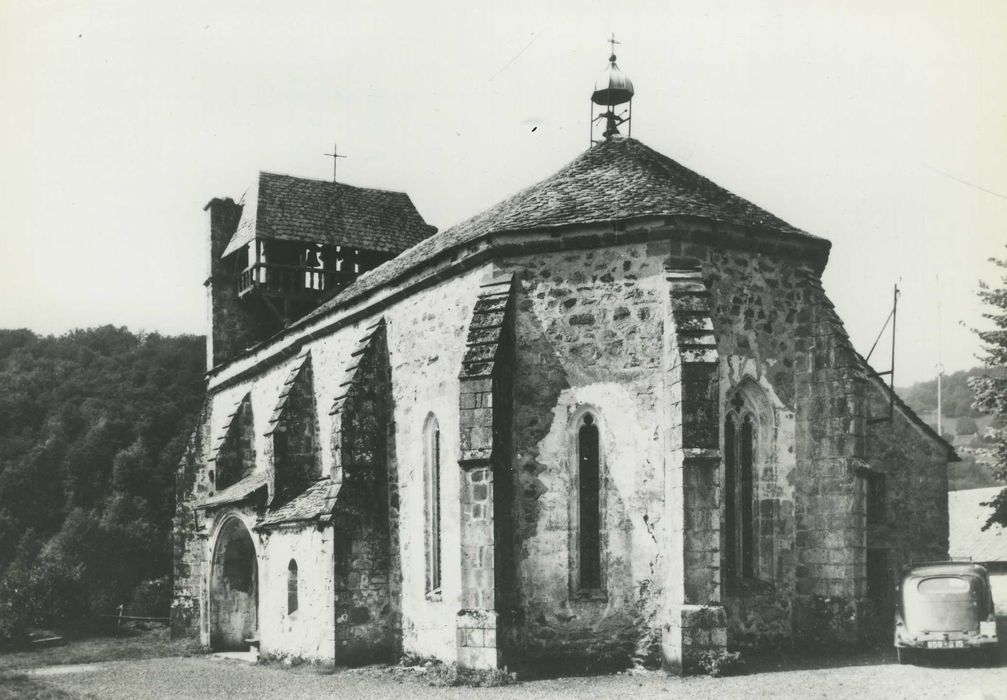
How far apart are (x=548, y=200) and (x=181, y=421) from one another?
3108cm

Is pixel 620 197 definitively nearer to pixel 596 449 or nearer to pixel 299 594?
pixel 596 449

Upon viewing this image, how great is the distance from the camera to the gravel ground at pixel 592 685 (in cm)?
1212

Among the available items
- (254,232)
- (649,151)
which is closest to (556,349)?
(649,151)

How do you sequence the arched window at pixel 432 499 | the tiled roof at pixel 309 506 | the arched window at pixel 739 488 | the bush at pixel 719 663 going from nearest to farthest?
1. the bush at pixel 719 663
2. the arched window at pixel 739 488
3. the arched window at pixel 432 499
4. the tiled roof at pixel 309 506

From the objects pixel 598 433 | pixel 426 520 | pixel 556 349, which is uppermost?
pixel 556 349

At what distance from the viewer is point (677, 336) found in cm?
1423

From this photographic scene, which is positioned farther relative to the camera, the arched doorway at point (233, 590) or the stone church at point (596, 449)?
the arched doorway at point (233, 590)

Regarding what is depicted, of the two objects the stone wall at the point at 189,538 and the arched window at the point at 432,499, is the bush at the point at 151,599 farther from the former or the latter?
the arched window at the point at 432,499

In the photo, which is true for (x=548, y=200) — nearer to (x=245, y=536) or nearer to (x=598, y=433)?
(x=598, y=433)

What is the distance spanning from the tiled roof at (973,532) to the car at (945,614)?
20.5 metres

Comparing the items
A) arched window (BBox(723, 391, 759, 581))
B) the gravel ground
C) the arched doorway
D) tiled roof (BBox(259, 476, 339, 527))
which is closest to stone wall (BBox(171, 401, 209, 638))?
the arched doorway

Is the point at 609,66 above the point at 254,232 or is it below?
above

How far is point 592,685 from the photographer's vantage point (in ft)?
43.7

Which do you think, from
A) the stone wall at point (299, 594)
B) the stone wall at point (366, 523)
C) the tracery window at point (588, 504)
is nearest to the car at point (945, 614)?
the tracery window at point (588, 504)
